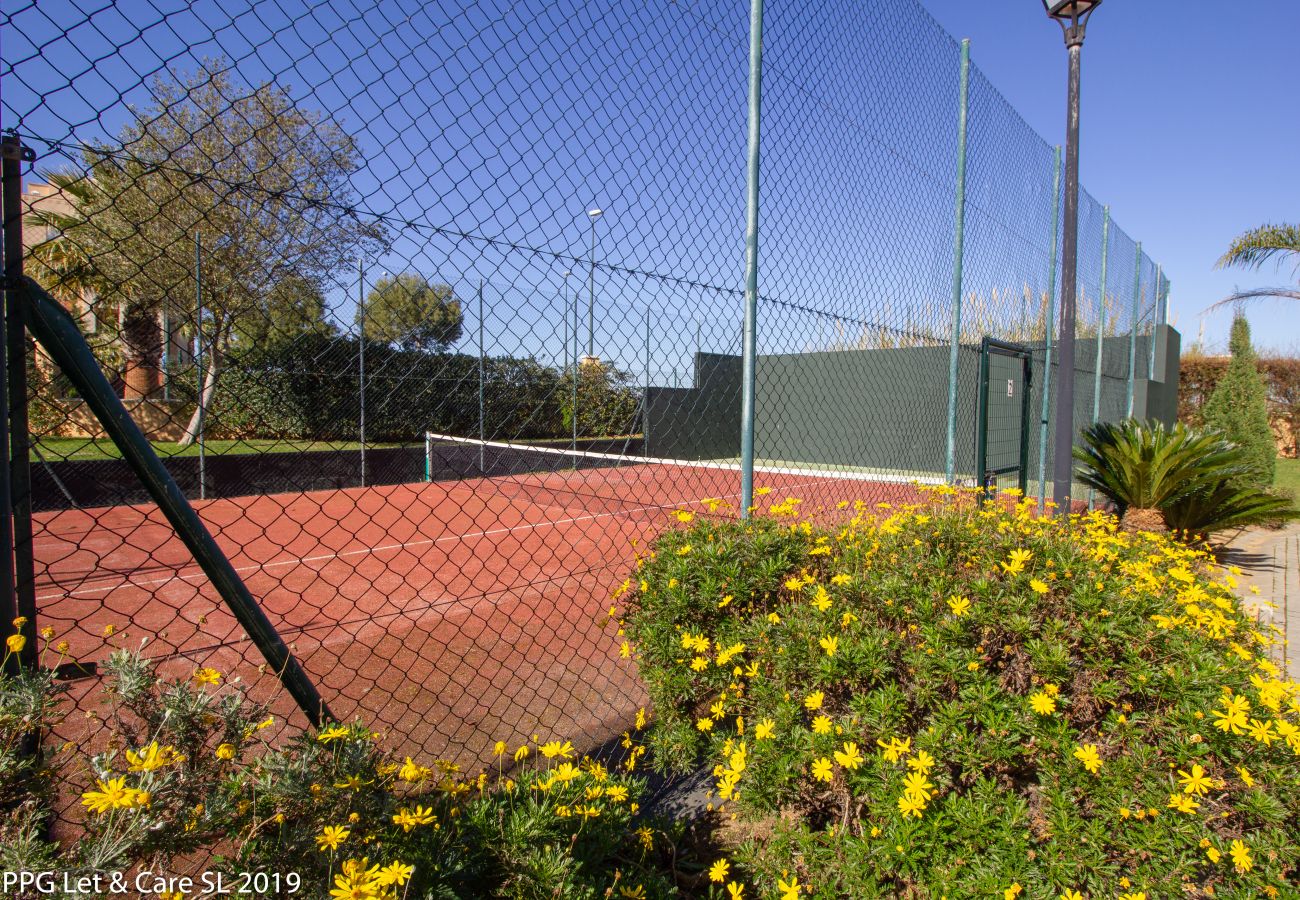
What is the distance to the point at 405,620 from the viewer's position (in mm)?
4637

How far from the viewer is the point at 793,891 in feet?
4.93

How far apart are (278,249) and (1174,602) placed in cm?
375

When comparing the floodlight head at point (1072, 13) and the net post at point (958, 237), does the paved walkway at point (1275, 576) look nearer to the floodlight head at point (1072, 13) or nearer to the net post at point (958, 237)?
the net post at point (958, 237)

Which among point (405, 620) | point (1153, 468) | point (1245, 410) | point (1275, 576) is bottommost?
point (405, 620)

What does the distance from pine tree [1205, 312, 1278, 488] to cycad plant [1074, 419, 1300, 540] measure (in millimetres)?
5120

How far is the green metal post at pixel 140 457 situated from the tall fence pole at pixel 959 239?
434cm

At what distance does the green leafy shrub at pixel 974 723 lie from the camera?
4.83ft

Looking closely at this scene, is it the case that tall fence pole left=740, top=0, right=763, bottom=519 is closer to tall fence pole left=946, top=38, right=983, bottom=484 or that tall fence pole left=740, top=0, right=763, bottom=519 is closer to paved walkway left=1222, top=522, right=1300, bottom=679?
tall fence pole left=946, top=38, right=983, bottom=484

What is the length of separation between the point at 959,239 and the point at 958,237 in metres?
0.02

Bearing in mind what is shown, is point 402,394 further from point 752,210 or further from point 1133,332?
point 1133,332

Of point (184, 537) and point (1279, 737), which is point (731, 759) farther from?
point (184, 537)

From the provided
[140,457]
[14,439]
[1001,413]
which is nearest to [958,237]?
[1001,413]

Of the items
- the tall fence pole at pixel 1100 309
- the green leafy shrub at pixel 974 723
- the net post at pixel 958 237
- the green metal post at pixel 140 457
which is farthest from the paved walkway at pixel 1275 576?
the green metal post at pixel 140 457

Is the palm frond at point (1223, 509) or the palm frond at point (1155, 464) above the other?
the palm frond at point (1155, 464)
